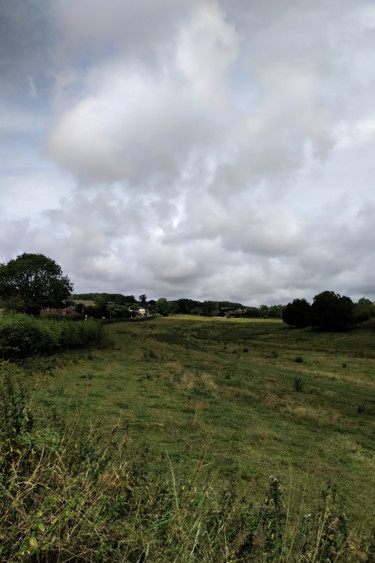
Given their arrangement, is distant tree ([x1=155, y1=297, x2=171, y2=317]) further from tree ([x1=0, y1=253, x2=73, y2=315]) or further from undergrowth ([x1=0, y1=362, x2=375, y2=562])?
undergrowth ([x1=0, y1=362, x2=375, y2=562])

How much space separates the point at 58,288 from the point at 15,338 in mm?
56790

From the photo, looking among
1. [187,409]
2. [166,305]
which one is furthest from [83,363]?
[166,305]

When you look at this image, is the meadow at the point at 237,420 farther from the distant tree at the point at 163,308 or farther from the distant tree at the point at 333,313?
the distant tree at the point at 163,308

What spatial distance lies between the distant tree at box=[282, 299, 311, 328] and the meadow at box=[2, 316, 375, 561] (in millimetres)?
53990

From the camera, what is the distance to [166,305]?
559 ft

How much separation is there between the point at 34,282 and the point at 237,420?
65244 mm

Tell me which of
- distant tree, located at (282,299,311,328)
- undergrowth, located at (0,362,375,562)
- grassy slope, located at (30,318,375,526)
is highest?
distant tree, located at (282,299,311,328)

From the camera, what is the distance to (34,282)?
70250 millimetres

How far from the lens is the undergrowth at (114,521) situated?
3.37 meters

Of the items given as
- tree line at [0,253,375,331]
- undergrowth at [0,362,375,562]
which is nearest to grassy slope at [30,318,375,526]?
undergrowth at [0,362,375,562]

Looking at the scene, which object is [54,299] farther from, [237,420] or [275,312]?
[275,312]

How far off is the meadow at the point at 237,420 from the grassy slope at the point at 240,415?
0.05 metres

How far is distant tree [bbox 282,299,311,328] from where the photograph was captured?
85.4 metres

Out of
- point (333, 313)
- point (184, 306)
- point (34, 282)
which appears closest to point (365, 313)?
point (333, 313)
